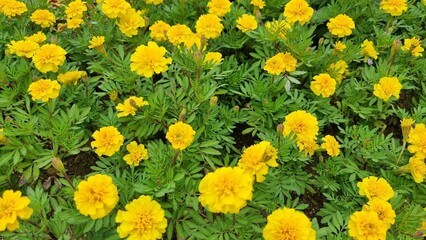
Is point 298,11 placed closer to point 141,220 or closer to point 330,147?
point 330,147

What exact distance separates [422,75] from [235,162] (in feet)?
4.45

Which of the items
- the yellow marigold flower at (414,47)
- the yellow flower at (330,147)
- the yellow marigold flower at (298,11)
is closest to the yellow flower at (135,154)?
the yellow flower at (330,147)

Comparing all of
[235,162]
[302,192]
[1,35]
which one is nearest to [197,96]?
[235,162]

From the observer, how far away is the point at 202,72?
6.98 ft

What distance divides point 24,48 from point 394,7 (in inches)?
81.0

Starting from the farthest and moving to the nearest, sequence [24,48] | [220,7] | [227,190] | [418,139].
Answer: [220,7]
[24,48]
[418,139]
[227,190]

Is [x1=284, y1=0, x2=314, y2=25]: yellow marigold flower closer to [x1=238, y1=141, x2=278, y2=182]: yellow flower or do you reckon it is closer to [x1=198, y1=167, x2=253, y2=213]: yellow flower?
[x1=238, y1=141, x2=278, y2=182]: yellow flower

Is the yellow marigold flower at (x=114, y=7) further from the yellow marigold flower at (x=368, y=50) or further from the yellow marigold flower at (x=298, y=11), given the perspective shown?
the yellow marigold flower at (x=368, y=50)

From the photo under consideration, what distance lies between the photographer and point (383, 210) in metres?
1.62

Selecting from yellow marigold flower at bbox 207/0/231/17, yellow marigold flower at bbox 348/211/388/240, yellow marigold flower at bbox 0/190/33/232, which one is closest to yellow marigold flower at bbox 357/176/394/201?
yellow marigold flower at bbox 348/211/388/240

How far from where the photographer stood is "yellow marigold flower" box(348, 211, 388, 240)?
1539 mm

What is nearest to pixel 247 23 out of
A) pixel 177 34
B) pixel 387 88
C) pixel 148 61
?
pixel 177 34

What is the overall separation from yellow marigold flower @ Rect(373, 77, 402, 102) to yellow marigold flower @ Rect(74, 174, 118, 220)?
56.3 inches

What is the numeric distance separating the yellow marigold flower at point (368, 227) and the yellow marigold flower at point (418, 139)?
53cm
